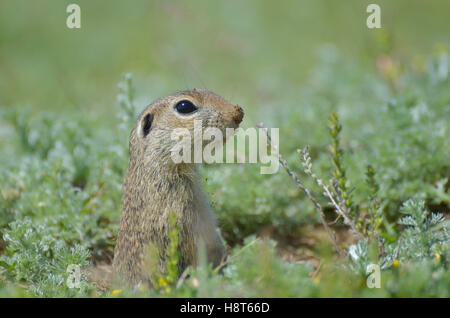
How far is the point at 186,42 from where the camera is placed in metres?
9.63

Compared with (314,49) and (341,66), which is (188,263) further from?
(314,49)

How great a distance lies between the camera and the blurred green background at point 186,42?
8.33m

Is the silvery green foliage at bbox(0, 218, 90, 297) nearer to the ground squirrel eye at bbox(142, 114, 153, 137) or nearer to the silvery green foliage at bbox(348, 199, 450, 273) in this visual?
the ground squirrel eye at bbox(142, 114, 153, 137)

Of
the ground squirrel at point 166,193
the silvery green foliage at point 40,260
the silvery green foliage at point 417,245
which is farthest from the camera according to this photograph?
the ground squirrel at point 166,193

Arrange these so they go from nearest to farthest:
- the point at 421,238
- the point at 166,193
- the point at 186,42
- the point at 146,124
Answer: the point at 421,238 → the point at 166,193 → the point at 146,124 → the point at 186,42

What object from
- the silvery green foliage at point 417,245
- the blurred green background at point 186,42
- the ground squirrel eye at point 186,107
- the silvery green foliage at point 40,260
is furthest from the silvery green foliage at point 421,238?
the blurred green background at point 186,42

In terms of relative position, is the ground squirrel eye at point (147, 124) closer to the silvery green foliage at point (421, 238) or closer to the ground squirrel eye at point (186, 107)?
the ground squirrel eye at point (186, 107)

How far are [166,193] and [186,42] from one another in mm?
6837

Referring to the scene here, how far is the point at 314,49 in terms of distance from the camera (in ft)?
29.7

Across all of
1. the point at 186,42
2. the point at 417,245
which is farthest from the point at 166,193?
the point at 186,42

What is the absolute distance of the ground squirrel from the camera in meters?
3.15

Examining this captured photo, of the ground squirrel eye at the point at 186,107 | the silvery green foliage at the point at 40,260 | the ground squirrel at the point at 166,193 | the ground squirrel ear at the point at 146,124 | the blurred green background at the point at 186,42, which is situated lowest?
the silvery green foliage at the point at 40,260

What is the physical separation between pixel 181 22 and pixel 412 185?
7.06 metres

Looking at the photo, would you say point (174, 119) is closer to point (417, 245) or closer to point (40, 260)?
point (40, 260)
